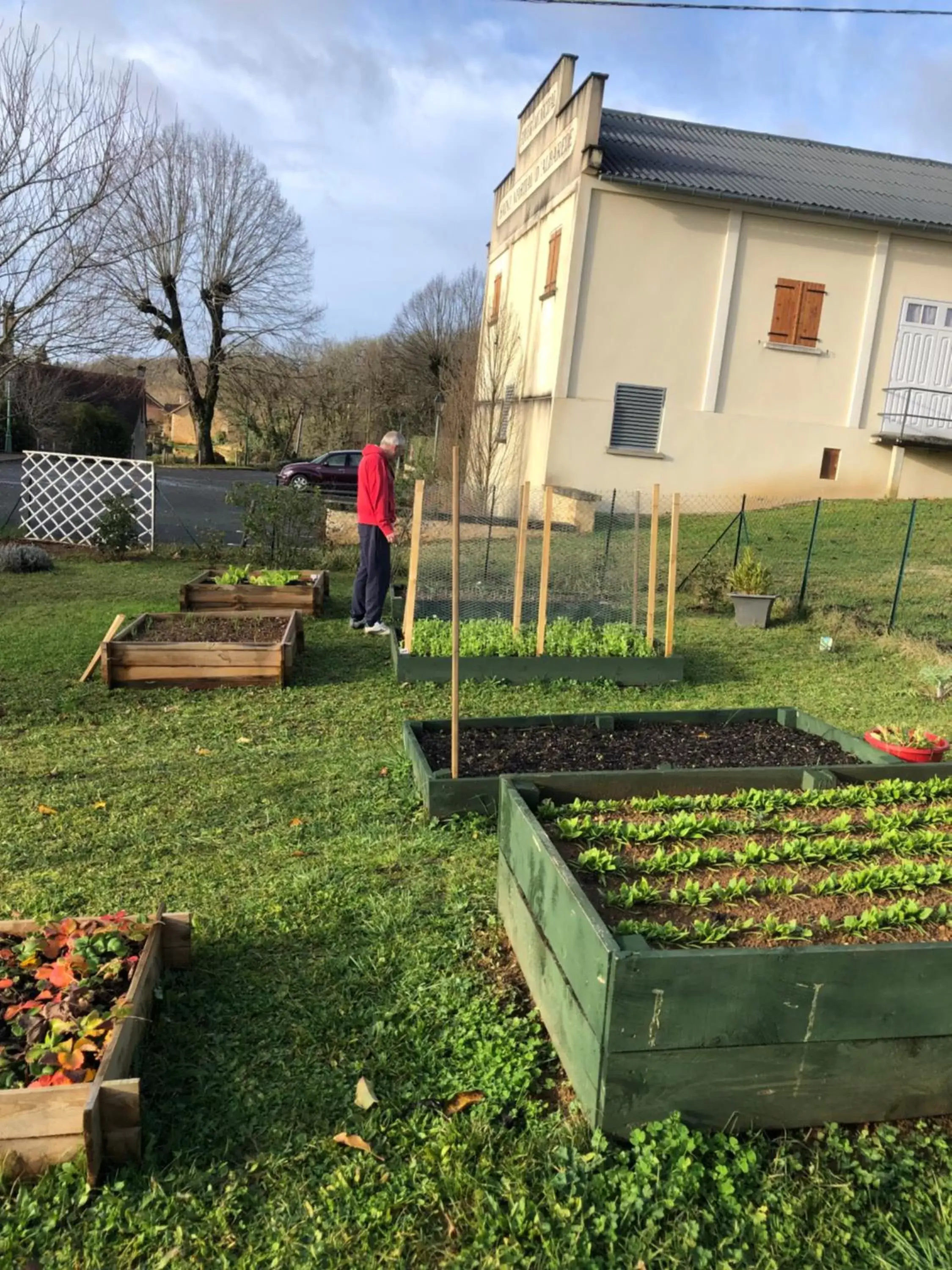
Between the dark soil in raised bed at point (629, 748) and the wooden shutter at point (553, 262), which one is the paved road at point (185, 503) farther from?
the dark soil in raised bed at point (629, 748)

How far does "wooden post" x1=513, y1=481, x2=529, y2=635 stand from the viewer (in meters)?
7.00

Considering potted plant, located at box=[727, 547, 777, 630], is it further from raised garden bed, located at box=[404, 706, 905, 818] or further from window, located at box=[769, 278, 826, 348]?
window, located at box=[769, 278, 826, 348]

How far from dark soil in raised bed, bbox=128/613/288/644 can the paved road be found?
4955 mm

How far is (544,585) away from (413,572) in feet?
3.50

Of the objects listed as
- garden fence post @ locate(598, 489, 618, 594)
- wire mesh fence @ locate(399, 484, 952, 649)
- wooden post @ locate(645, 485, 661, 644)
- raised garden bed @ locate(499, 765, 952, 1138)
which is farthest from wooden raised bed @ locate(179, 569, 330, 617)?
raised garden bed @ locate(499, 765, 952, 1138)

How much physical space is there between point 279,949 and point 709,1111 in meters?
1.60

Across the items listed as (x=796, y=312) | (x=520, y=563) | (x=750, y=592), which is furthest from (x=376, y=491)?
(x=796, y=312)

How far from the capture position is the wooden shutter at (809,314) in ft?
58.5

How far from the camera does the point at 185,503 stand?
71.3 ft

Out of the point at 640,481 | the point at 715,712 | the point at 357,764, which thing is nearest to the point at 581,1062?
the point at 357,764

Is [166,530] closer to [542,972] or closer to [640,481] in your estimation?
[640,481]

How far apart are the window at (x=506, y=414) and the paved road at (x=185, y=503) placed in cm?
638

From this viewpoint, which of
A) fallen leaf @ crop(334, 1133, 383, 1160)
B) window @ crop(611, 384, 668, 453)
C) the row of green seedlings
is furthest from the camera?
window @ crop(611, 384, 668, 453)

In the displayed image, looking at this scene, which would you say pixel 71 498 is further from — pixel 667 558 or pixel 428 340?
pixel 428 340
